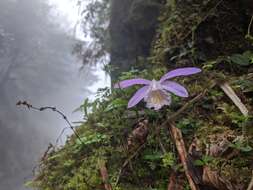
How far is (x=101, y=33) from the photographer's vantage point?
18.1ft

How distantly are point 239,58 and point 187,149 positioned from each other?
1.27 ft

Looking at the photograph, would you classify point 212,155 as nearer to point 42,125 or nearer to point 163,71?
point 163,71

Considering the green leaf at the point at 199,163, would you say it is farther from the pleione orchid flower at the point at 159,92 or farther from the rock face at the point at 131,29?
the rock face at the point at 131,29

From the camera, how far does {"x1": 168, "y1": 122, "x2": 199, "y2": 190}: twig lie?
69cm

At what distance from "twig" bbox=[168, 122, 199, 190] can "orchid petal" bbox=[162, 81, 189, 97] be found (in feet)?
0.52

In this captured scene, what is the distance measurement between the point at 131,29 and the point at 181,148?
10.5 ft

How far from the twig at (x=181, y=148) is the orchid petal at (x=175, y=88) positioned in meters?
0.16

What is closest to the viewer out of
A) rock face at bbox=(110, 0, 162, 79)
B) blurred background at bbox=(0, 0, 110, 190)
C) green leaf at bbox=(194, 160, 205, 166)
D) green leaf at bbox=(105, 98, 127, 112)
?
green leaf at bbox=(194, 160, 205, 166)

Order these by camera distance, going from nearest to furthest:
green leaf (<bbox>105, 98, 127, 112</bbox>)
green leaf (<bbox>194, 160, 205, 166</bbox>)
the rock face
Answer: green leaf (<bbox>194, 160, 205, 166</bbox>) < green leaf (<bbox>105, 98, 127, 112</bbox>) < the rock face

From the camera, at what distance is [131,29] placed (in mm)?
3848

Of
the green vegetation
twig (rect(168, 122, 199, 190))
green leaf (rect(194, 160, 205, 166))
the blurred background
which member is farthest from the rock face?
the blurred background

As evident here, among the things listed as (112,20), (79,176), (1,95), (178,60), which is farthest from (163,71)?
(1,95)

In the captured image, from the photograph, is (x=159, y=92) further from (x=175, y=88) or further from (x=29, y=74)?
(x=29, y=74)

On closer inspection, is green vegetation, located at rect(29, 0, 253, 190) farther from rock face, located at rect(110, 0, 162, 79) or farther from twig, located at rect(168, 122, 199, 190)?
rock face, located at rect(110, 0, 162, 79)
